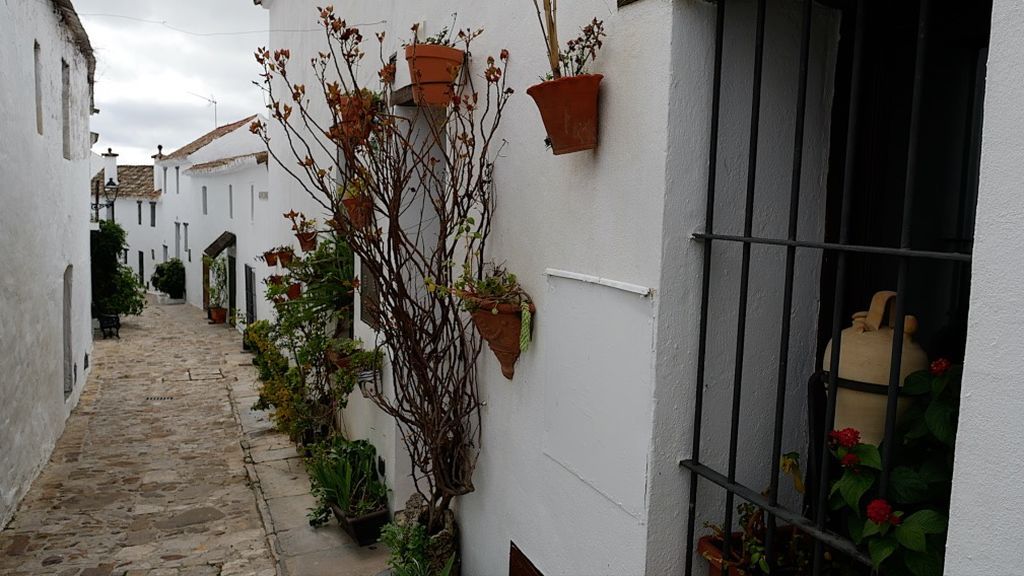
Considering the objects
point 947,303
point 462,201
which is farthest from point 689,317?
point 462,201

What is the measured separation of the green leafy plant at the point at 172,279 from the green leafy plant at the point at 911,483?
28.3 m

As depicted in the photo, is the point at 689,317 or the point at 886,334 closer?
the point at 886,334

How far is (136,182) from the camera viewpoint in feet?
109

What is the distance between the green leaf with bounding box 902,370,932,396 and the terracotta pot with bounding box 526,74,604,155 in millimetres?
1401

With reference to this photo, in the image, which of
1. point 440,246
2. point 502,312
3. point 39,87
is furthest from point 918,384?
point 39,87

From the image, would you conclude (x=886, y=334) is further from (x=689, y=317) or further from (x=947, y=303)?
(x=689, y=317)

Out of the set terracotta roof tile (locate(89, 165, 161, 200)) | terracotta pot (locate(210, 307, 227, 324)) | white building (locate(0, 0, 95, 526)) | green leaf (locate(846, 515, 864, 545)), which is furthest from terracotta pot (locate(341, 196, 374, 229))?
terracotta roof tile (locate(89, 165, 161, 200))

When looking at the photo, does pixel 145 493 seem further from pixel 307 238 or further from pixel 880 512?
pixel 880 512

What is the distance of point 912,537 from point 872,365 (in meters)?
0.57

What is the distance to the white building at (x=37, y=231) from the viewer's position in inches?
271

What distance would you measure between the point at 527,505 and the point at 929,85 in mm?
2507

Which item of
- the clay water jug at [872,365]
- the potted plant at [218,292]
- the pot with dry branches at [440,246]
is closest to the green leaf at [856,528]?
the clay water jug at [872,365]

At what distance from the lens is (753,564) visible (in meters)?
2.51

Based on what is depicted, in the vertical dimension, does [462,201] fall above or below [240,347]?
above
